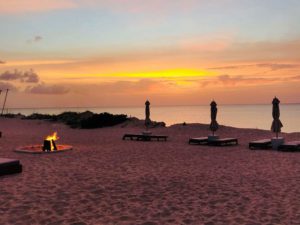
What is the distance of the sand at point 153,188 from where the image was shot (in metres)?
7.96

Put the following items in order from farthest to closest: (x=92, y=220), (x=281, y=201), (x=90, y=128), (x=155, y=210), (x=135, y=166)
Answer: (x=90, y=128), (x=135, y=166), (x=281, y=201), (x=155, y=210), (x=92, y=220)

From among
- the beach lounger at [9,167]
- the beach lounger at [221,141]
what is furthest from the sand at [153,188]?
the beach lounger at [221,141]

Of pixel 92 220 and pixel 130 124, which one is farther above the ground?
pixel 130 124

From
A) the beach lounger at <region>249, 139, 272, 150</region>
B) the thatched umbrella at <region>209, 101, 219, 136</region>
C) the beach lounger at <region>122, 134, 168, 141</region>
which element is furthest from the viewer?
the beach lounger at <region>122, 134, 168, 141</region>

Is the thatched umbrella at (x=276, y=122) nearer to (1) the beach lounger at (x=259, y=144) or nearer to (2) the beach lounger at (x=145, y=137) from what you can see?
(1) the beach lounger at (x=259, y=144)

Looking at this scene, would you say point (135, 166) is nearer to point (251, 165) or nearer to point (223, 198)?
point (251, 165)

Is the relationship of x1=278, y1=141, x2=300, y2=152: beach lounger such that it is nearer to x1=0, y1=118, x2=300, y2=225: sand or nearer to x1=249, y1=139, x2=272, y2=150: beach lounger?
x1=249, y1=139, x2=272, y2=150: beach lounger

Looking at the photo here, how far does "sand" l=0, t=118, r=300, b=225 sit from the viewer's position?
26.1ft

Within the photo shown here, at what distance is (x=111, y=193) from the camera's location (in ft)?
32.5

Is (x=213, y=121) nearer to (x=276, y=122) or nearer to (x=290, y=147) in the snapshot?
(x=276, y=122)

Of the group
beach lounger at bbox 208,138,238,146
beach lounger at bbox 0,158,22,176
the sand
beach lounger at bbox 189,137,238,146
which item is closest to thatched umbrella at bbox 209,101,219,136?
beach lounger at bbox 189,137,238,146

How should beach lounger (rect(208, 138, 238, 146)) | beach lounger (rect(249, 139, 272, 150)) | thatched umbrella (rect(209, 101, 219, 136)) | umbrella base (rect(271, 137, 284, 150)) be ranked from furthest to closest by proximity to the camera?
thatched umbrella (rect(209, 101, 219, 136)) < beach lounger (rect(208, 138, 238, 146)) < beach lounger (rect(249, 139, 272, 150)) < umbrella base (rect(271, 137, 284, 150))

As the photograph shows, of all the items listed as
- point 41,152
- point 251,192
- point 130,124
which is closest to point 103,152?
point 41,152

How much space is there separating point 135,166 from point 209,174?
2908 millimetres
